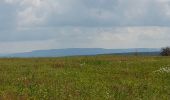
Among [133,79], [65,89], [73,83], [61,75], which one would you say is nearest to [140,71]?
[133,79]

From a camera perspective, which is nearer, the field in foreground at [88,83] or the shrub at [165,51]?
the field in foreground at [88,83]

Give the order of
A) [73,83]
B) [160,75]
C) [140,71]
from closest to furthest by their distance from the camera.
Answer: [73,83]
[160,75]
[140,71]

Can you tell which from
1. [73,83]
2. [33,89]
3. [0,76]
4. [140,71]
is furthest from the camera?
[140,71]

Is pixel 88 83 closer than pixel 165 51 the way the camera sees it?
Yes

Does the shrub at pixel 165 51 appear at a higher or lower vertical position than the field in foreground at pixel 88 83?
higher

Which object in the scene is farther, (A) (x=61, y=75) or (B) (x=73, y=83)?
(A) (x=61, y=75)

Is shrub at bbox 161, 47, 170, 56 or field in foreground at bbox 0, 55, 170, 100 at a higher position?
shrub at bbox 161, 47, 170, 56

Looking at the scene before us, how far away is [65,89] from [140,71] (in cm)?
1377

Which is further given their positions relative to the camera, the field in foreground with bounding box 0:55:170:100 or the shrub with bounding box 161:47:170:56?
the shrub with bounding box 161:47:170:56

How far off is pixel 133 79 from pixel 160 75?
3627mm

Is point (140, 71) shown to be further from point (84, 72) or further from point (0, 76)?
point (0, 76)

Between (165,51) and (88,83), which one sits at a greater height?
(165,51)

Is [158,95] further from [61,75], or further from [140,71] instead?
[140,71]

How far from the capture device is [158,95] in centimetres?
2628
